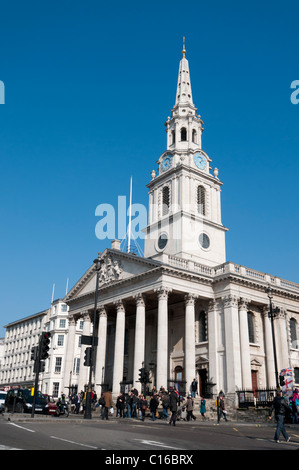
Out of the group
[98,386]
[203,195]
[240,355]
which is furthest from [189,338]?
[203,195]

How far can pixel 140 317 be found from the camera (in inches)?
1528

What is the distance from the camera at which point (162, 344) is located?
3572 centimetres

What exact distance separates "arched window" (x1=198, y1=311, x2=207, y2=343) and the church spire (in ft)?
96.8

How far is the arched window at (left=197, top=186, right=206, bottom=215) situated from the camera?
51.6 m

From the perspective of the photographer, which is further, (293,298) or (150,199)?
(150,199)

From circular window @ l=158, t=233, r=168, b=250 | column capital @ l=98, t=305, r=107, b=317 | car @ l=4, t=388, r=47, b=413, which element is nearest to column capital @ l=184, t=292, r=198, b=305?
column capital @ l=98, t=305, r=107, b=317

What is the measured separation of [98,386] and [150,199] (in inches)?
917

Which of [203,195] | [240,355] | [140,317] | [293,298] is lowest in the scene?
[240,355]

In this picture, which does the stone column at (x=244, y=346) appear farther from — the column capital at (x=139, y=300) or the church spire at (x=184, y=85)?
the church spire at (x=184, y=85)

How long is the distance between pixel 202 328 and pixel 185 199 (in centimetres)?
1566

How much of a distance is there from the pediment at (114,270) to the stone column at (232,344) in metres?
7.42

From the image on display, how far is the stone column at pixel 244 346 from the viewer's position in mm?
36844
